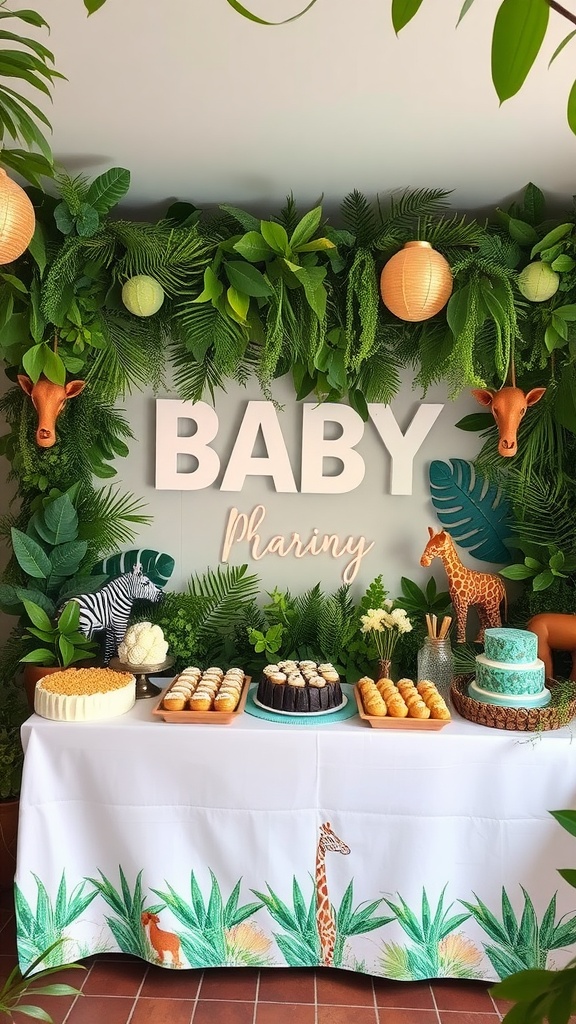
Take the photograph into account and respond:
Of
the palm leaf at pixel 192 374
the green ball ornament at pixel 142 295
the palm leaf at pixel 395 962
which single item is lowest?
the palm leaf at pixel 395 962

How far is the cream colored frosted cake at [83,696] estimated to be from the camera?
7.55ft

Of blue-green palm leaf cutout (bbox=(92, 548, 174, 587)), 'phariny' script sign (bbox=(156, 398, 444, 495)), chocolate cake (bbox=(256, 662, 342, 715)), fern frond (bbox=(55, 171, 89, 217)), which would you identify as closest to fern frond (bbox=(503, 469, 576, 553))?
'phariny' script sign (bbox=(156, 398, 444, 495))

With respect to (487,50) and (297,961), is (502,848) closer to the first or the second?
(297,961)

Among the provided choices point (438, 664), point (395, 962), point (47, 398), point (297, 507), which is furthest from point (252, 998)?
point (47, 398)

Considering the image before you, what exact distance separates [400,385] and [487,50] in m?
1.27

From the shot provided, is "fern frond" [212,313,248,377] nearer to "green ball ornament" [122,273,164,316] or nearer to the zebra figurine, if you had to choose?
"green ball ornament" [122,273,164,316]

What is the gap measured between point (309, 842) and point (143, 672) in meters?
0.73

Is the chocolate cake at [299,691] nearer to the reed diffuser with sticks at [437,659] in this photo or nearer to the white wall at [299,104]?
the reed diffuser with sticks at [437,659]

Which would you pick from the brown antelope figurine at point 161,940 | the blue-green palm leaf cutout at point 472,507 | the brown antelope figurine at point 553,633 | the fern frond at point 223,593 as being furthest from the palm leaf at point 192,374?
the brown antelope figurine at point 161,940

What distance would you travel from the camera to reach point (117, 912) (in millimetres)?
2332

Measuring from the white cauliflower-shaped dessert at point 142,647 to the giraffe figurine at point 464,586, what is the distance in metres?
0.92

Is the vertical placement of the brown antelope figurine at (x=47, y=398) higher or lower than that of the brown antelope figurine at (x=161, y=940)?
higher

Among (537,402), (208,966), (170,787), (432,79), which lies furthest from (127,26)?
(208,966)

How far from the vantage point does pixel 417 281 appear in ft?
7.64
